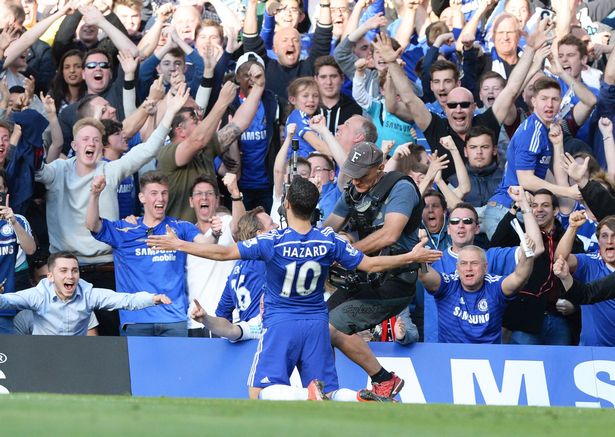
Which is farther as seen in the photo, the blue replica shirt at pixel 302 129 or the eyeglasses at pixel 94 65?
the eyeglasses at pixel 94 65

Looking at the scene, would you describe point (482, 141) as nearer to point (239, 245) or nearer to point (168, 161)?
point (168, 161)

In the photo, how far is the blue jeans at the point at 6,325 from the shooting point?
39.5 feet

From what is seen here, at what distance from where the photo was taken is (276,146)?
1459 cm

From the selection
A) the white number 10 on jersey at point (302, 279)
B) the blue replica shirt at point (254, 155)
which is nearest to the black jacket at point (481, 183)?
the blue replica shirt at point (254, 155)

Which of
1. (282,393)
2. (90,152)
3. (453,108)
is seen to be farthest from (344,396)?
(453,108)

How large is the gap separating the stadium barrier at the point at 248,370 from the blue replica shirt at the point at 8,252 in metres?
1.10

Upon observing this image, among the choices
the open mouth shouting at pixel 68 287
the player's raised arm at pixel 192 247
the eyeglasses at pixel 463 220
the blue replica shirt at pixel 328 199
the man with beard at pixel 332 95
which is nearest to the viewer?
the player's raised arm at pixel 192 247

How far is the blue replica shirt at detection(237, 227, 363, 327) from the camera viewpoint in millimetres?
9898

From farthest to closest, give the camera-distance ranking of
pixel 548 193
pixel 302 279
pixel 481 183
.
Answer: pixel 481 183
pixel 548 193
pixel 302 279

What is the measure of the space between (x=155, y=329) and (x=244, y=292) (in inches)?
41.9

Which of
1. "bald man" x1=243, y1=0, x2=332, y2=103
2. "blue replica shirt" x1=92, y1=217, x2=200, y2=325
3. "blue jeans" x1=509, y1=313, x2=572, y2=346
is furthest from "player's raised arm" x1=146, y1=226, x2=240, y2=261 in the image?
"bald man" x1=243, y1=0, x2=332, y2=103

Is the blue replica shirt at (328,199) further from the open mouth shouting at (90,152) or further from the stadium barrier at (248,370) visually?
the open mouth shouting at (90,152)

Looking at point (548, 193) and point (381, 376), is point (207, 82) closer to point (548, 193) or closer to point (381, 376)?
point (548, 193)

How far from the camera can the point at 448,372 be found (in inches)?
439
